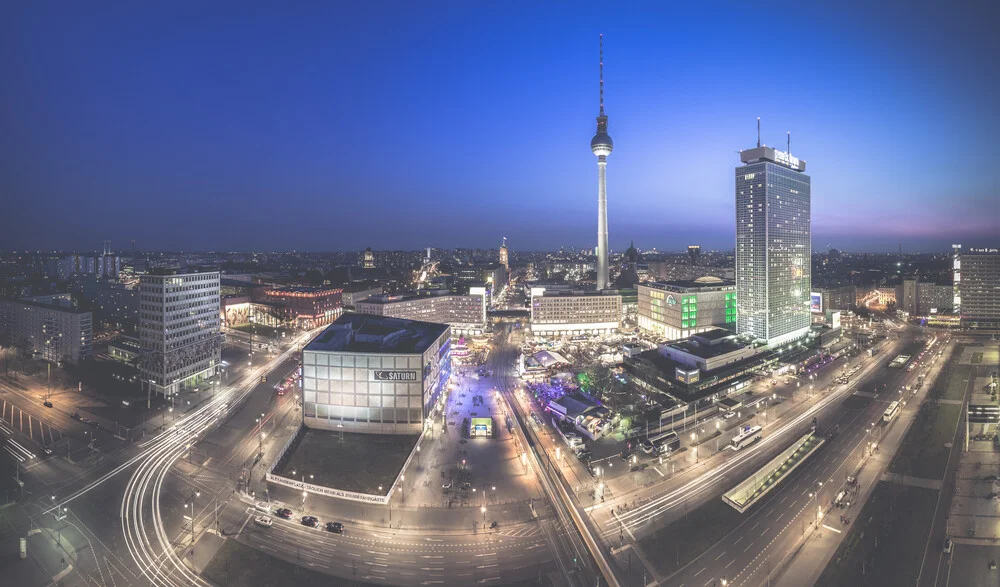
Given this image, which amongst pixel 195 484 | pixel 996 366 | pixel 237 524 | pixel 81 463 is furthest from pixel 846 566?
pixel 996 366

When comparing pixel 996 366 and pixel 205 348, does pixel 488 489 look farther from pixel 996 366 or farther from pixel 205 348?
pixel 996 366

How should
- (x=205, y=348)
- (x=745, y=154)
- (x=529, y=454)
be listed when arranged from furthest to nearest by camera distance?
(x=745, y=154) → (x=205, y=348) → (x=529, y=454)

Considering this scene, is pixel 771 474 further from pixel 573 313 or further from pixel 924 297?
pixel 924 297

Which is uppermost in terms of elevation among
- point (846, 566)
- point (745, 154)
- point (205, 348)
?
point (745, 154)

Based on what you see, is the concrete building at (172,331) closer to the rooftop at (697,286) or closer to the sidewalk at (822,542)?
the sidewalk at (822,542)

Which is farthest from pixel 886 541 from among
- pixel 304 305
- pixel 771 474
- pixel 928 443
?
pixel 304 305

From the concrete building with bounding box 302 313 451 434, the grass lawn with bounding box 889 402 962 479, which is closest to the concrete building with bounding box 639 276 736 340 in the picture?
the grass lawn with bounding box 889 402 962 479
